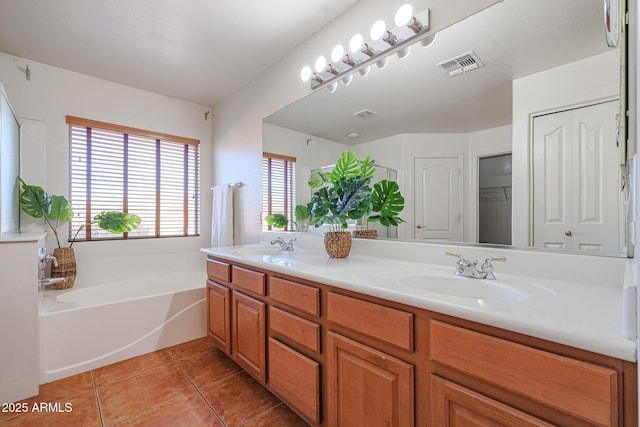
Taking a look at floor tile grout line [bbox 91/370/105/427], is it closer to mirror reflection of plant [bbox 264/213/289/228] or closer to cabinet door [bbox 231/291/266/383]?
cabinet door [bbox 231/291/266/383]

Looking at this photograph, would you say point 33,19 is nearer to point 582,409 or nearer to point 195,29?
point 195,29

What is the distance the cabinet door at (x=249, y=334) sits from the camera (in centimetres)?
157

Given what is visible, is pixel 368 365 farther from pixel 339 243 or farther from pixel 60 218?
pixel 60 218

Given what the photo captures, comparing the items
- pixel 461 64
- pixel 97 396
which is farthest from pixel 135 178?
pixel 461 64

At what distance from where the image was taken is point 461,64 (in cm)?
135

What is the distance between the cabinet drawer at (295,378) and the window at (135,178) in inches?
91.8

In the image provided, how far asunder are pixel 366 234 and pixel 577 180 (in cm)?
103

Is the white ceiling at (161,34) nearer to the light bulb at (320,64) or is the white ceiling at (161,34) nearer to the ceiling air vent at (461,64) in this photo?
the light bulb at (320,64)

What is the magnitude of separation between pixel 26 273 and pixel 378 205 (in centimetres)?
218

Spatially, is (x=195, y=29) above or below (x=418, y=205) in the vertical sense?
above

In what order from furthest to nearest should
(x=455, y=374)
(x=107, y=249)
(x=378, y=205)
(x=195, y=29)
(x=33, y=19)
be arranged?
(x=107, y=249), (x=195, y=29), (x=33, y=19), (x=378, y=205), (x=455, y=374)

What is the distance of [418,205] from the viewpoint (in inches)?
59.2

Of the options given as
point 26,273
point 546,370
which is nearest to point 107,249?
point 26,273

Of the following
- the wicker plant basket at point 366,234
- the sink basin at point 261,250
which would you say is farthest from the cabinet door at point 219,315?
the wicker plant basket at point 366,234
